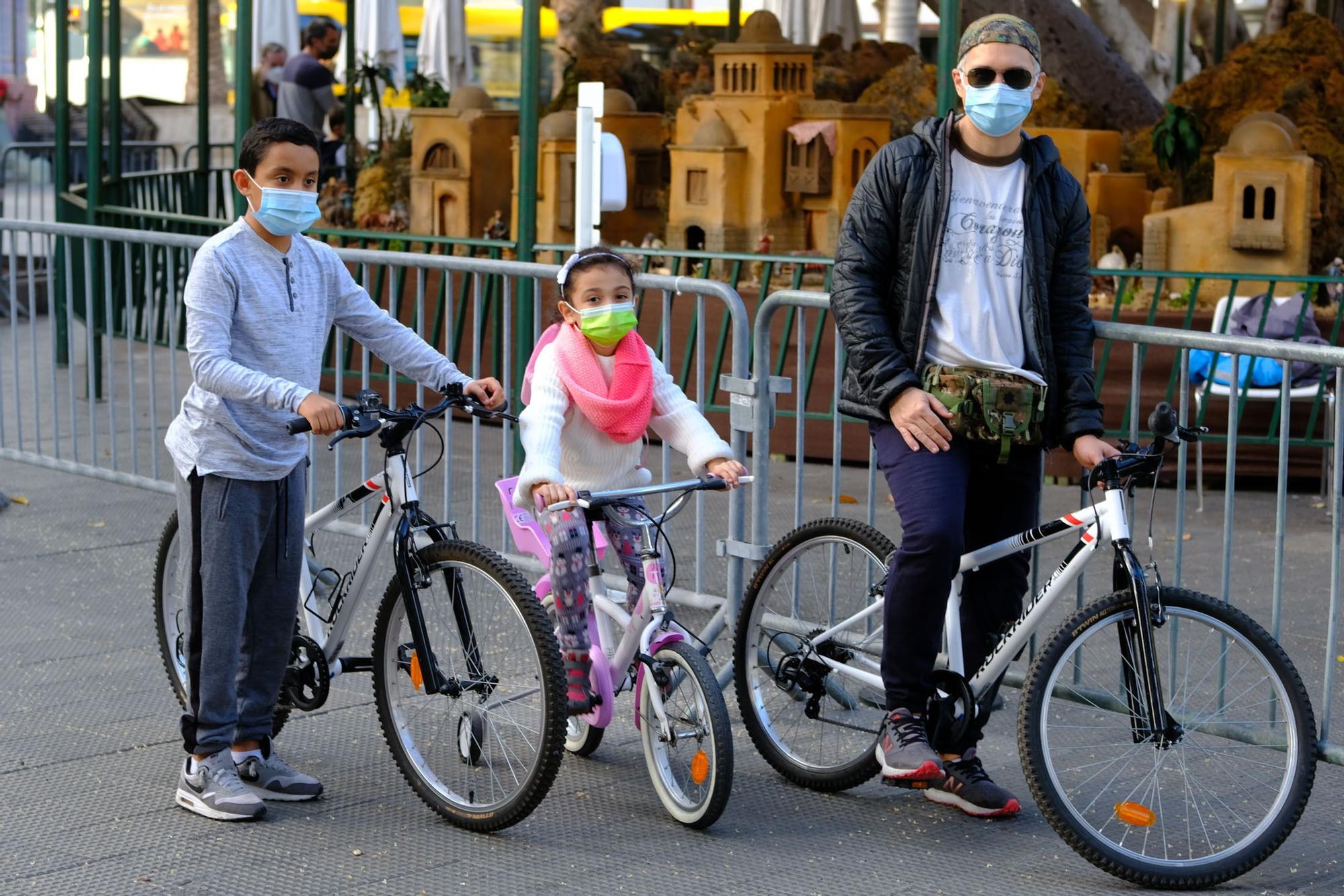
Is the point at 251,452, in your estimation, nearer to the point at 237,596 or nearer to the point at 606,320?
the point at 237,596

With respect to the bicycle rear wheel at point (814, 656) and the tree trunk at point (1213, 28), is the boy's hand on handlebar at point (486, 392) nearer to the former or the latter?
the bicycle rear wheel at point (814, 656)

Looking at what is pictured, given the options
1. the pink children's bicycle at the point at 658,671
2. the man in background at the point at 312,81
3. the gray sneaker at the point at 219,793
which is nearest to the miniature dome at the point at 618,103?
the man in background at the point at 312,81

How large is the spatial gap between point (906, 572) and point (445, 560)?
3.56 ft

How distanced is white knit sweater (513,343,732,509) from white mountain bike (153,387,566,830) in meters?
0.14

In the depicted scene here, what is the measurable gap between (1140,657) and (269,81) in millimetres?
15277

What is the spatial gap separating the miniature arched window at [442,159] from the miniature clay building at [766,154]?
168 centimetres

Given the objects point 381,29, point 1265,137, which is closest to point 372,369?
point 1265,137

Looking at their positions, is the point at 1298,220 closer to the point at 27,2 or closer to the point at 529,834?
the point at 529,834

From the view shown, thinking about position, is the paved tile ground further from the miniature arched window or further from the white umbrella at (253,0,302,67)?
the white umbrella at (253,0,302,67)

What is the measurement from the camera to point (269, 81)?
1808 cm

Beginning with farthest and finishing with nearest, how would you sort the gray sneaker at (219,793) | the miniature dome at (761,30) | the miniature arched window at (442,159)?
the miniature arched window at (442,159) < the miniature dome at (761,30) < the gray sneaker at (219,793)

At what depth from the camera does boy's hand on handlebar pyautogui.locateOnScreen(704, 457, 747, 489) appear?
14.7ft

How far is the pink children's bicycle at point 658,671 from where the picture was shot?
14.4ft

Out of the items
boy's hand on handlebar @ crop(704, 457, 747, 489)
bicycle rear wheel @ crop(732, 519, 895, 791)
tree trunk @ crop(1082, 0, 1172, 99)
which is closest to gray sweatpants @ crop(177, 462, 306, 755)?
boy's hand on handlebar @ crop(704, 457, 747, 489)
